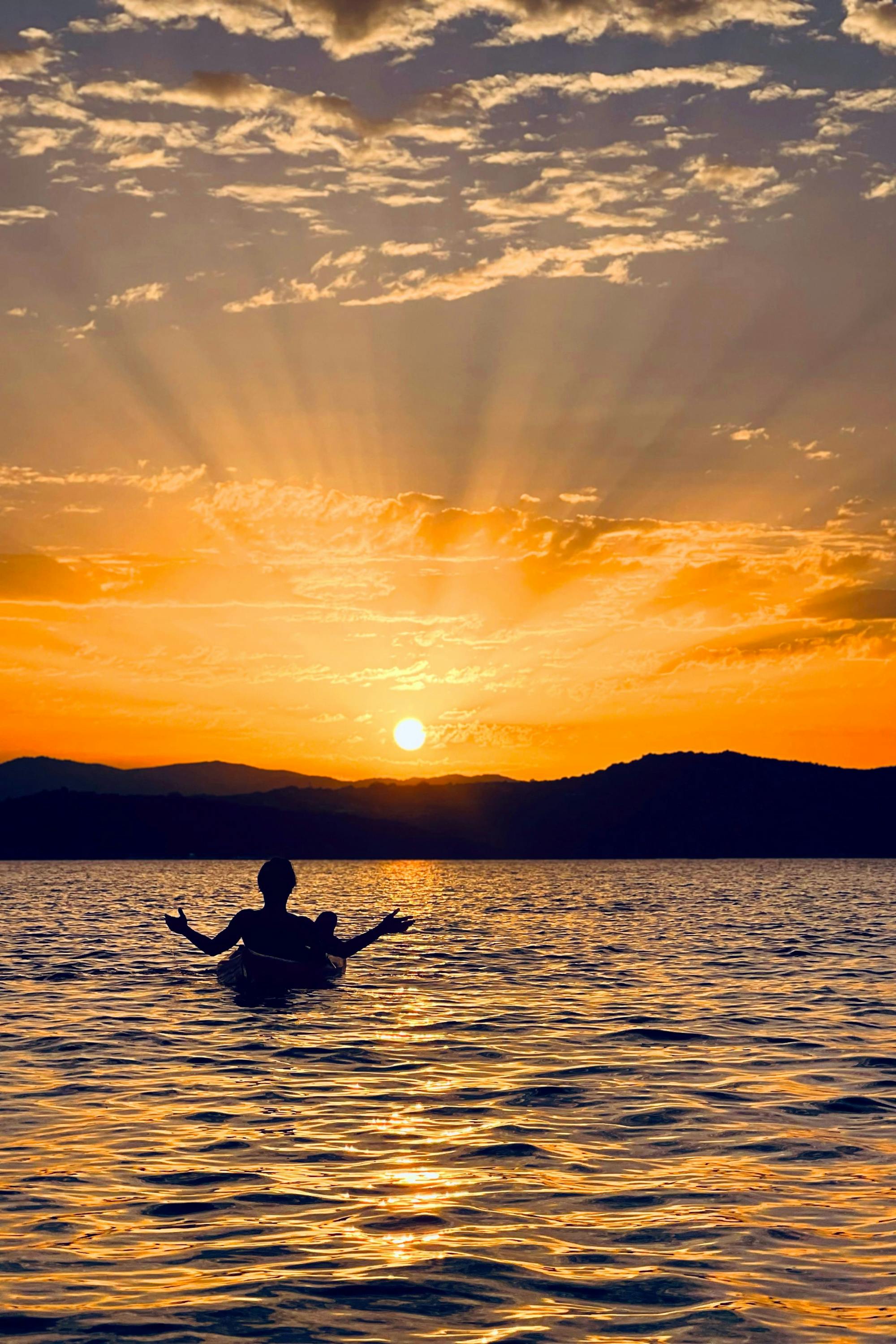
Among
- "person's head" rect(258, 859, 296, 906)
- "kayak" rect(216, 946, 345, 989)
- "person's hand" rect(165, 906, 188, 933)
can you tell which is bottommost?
"kayak" rect(216, 946, 345, 989)

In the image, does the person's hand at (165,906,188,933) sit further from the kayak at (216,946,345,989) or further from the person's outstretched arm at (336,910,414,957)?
the person's outstretched arm at (336,910,414,957)

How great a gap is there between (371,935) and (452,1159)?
1459 centimetres

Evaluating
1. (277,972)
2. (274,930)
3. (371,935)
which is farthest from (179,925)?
(371,935)

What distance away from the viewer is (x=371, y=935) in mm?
26922

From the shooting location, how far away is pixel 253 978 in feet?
83.8

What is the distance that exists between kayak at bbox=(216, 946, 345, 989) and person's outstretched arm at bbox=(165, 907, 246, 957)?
495 mm

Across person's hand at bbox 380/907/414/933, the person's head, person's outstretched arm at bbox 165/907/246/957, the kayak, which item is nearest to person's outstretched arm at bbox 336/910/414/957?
person's hand at bbox 380/907/414/933

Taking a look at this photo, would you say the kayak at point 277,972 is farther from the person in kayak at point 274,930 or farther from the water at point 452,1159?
the water at point 452,1159

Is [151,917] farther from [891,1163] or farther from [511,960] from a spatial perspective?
[891,1163]

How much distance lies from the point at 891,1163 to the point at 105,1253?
7.26m

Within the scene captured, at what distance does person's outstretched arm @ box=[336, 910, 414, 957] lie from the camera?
87.8 ft

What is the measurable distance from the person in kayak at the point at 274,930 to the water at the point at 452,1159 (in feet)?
3.31

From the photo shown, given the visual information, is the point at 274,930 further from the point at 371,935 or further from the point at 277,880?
the point at 371,935

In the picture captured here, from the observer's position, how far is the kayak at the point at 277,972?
2544cm
